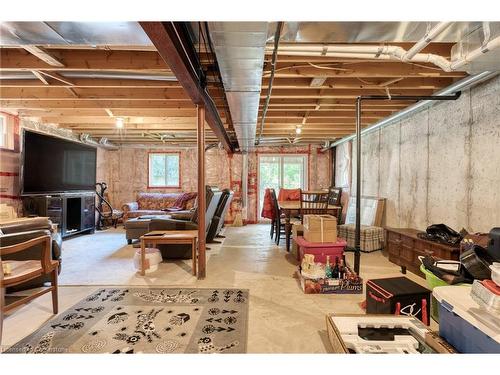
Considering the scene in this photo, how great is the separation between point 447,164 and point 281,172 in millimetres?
5044

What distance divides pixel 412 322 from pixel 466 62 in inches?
81.9

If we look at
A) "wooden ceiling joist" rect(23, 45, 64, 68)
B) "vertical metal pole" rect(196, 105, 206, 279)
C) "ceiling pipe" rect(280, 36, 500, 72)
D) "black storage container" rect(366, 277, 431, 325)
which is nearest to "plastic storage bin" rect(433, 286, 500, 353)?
"black storage container" rect(366, 277, 431, 325)

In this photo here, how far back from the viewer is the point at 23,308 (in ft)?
8.09

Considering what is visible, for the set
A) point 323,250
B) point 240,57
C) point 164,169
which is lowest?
point 323,250

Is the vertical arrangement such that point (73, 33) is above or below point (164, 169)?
above

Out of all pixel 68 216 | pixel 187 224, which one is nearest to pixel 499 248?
pixel 187 224

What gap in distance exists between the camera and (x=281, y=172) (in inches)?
325

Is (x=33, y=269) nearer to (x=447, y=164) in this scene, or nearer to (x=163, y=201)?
(x=447, y=164)

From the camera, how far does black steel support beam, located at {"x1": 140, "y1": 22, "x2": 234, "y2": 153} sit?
1.70 meters

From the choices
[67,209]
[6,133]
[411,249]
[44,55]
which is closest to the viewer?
[44,55]

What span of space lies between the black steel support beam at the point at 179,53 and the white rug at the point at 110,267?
2193mm

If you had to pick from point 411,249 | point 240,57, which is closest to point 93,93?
point 240,57

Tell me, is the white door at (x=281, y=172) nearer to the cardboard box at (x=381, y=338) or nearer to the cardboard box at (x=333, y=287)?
the cardboard box at (x=333, y=287)
